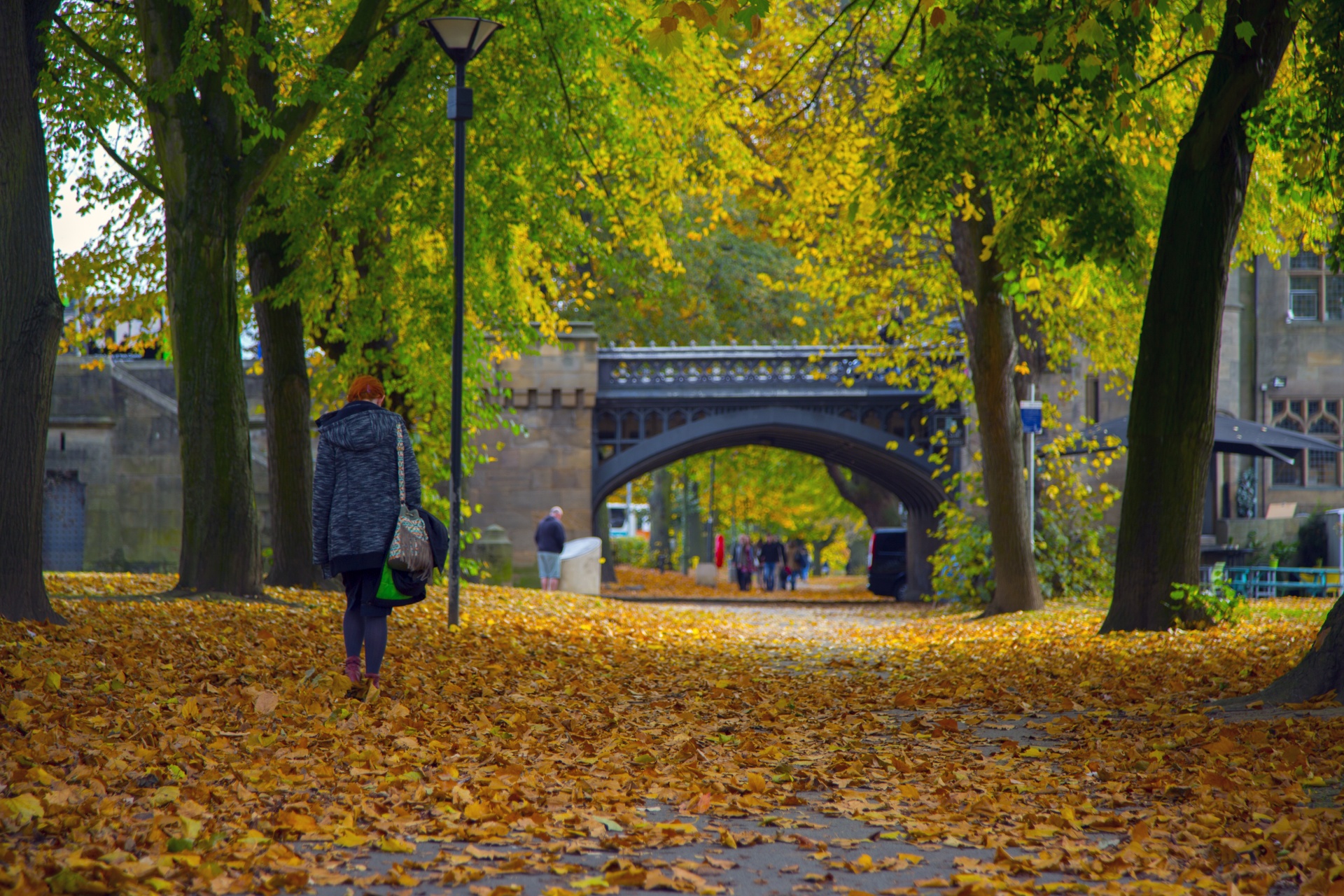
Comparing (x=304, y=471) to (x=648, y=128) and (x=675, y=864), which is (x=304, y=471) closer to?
(x=648, y=128)

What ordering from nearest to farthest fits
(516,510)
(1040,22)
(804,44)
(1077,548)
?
(1040,22) → (804,44) → (1077,548) → (516,510)

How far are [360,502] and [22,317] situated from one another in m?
2.92

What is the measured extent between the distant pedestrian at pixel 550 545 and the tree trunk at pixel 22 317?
14960mm

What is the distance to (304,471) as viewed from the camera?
14.4 meters

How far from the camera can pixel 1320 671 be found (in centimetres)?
689

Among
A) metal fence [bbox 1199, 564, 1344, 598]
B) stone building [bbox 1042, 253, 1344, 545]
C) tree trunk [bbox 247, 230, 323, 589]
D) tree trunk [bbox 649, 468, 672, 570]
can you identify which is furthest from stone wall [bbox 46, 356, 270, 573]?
tree trunk [bbox 649, 468, 672, 570]

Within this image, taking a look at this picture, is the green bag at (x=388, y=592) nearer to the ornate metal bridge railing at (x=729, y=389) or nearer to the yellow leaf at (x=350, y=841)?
the yellow leaf at (x=350, y=841)

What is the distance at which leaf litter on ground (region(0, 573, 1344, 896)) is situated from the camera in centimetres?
405

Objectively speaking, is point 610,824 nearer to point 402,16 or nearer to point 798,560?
point 402,16

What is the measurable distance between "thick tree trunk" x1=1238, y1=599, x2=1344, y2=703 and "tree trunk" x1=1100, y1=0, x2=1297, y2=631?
3.83 m

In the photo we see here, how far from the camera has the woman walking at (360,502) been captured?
22.8 feet

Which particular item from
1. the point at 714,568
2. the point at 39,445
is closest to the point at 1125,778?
the point at 39,445

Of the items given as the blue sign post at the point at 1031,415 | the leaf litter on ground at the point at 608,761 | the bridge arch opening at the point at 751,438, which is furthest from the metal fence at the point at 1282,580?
the bridge arch opening at the point at 751,438

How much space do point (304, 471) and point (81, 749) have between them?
926cm
